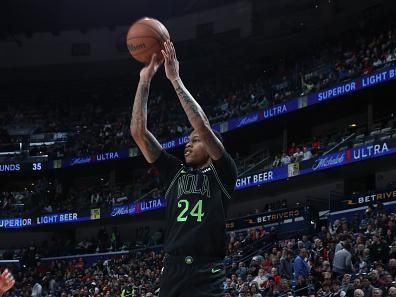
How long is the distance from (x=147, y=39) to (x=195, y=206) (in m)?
1.23

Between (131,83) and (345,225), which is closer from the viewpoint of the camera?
(345,225)

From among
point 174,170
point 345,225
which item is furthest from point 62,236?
point 174,170

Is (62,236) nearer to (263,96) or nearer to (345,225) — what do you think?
(263,96)

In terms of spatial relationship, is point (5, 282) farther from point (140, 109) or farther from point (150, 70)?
point (150, 70)

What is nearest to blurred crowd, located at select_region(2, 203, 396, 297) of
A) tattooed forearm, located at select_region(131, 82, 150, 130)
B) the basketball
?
the basketball

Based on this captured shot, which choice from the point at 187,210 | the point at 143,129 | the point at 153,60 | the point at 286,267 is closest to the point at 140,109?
the point at 143,129

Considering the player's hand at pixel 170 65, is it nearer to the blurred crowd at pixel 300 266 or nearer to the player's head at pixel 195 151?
the player's head at pixel 195 151

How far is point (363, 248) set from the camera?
582 inches

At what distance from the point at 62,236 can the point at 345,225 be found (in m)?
20.9

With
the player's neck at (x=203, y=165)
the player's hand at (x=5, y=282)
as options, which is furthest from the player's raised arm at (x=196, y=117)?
the player's hand at (x=5, y=282)

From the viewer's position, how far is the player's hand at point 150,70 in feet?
14.2

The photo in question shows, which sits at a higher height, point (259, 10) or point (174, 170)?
point (259, 10)

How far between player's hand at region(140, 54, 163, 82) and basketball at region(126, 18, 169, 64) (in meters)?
0.06

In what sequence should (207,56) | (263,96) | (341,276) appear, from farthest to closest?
1. (207,56)
2. (263,96)
3. (341,276)
